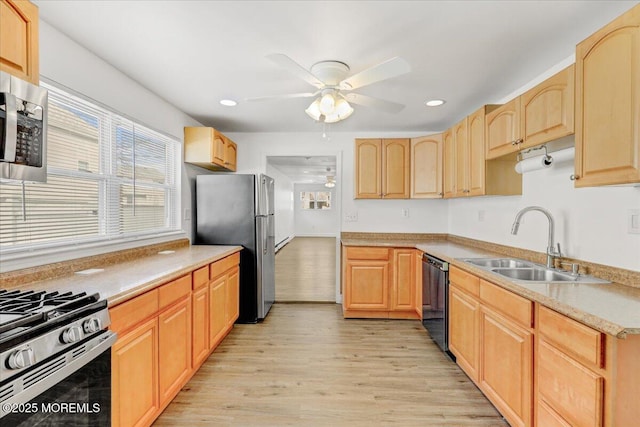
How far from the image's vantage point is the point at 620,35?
136 centimetres

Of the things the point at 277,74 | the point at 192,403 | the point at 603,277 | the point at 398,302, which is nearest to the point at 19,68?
the point at 277,74

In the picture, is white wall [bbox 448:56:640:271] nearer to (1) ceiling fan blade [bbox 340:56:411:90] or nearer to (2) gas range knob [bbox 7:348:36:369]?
(1) ceiling fan blade [bbox 340:56:411:90]

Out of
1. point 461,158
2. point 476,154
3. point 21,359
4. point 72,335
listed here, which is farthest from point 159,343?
point 461,158

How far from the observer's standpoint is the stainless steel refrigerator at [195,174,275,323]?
11.3ft

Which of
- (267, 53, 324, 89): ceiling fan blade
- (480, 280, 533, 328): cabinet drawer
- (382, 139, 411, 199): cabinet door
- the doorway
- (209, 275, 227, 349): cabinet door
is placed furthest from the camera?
the doorway

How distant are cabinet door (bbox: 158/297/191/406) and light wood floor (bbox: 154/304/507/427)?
149mm

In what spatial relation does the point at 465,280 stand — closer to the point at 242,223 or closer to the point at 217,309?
the point at 217,309

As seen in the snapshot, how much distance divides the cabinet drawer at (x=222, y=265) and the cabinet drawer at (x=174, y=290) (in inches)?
16.3

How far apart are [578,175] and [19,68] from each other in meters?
2.61

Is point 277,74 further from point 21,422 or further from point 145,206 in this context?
point 21,422

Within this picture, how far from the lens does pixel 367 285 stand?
3.56 metres

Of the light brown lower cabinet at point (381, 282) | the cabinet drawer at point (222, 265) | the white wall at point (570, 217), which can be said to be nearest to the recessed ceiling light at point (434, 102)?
the white wall at point (570, 217)

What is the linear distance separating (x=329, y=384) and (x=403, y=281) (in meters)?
1.58

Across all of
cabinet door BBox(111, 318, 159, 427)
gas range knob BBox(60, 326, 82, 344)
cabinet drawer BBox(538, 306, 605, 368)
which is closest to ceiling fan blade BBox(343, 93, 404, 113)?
cabinet drawer BBox(538, 306, 605, 368)
